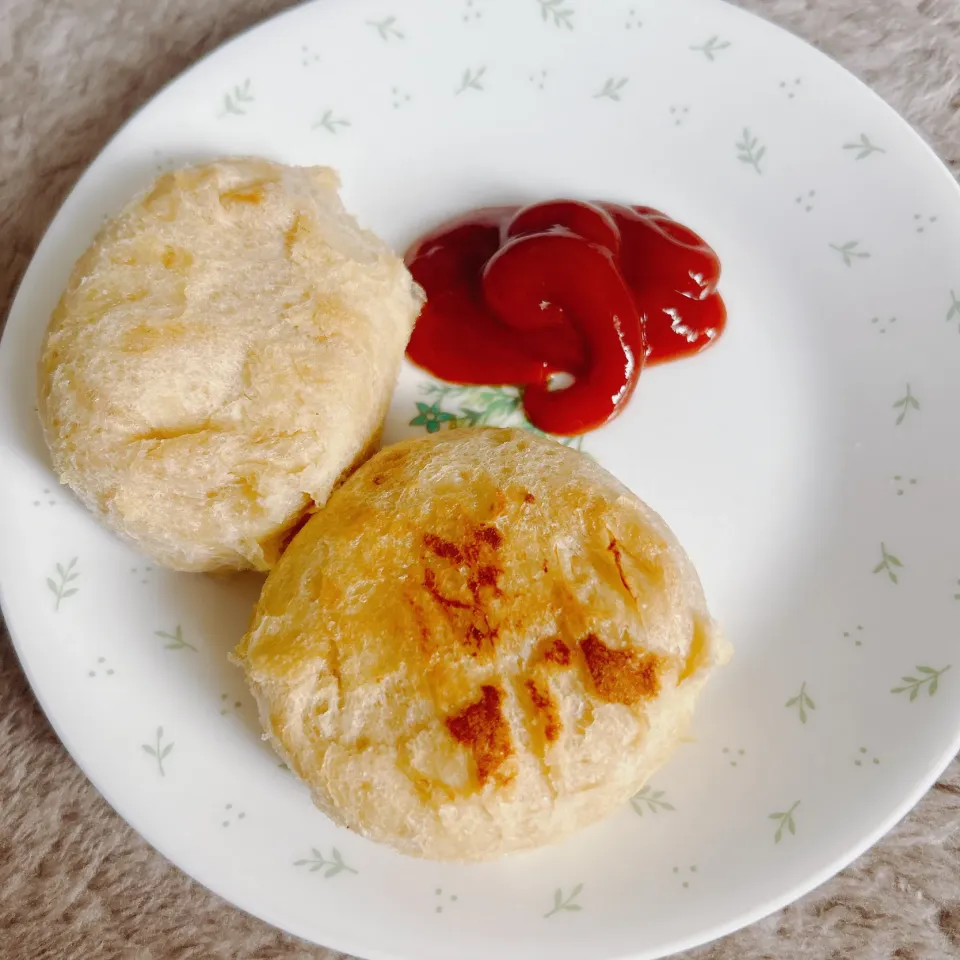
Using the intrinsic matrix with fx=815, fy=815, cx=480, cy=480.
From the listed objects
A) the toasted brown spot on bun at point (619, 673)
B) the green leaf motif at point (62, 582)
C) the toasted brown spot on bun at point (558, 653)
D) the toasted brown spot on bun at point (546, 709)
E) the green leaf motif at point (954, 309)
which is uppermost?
the green leaf motif at point (954, 309)

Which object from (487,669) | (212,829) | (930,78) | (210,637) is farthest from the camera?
(930,78)

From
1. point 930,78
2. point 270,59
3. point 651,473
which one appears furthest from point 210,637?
point 930,78

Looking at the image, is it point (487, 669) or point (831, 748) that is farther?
point (831, 748)

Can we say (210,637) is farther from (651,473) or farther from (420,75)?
(420,75)

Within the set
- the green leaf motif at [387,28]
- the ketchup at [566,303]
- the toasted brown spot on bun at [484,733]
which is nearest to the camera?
the toasted brown spot on bun at [484,733]

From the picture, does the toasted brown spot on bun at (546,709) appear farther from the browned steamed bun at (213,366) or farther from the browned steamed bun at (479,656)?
the browned steamed bun at (213,366)

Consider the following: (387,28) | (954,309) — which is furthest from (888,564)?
(387,28)

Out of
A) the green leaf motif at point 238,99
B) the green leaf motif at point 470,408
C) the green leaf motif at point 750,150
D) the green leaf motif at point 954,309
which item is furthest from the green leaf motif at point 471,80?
the green leaf motif at point 954,309
